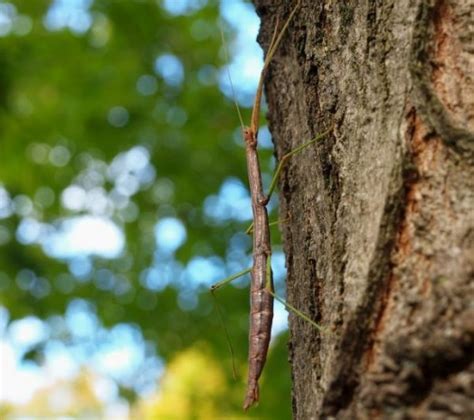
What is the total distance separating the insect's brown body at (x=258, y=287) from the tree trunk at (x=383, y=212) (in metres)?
0.26

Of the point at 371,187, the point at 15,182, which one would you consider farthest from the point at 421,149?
the point at 15,182

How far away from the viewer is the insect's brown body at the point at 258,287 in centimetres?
276

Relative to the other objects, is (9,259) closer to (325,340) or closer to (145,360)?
(145,360)

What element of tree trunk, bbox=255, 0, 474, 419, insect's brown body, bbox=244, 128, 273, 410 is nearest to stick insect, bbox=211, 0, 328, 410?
insect's brown body, bbox=244, 128, 273, 410

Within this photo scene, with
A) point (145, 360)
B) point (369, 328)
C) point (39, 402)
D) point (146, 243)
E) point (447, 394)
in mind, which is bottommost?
point (447, 394)

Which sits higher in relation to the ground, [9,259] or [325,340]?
[9,259]

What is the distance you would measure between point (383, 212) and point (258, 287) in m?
1.21

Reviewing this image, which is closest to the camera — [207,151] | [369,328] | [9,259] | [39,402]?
A: [369,328]

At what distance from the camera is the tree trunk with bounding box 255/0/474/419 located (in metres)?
1.54

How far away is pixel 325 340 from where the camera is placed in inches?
80.4

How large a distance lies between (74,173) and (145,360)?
281 centimetres

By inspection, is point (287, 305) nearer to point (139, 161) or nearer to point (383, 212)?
point (383, 212)

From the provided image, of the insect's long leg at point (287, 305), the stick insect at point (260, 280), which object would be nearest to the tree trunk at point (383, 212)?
the insect's long leg at point (287, 305)

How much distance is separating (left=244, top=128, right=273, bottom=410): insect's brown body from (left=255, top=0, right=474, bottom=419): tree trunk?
0.84 ft
